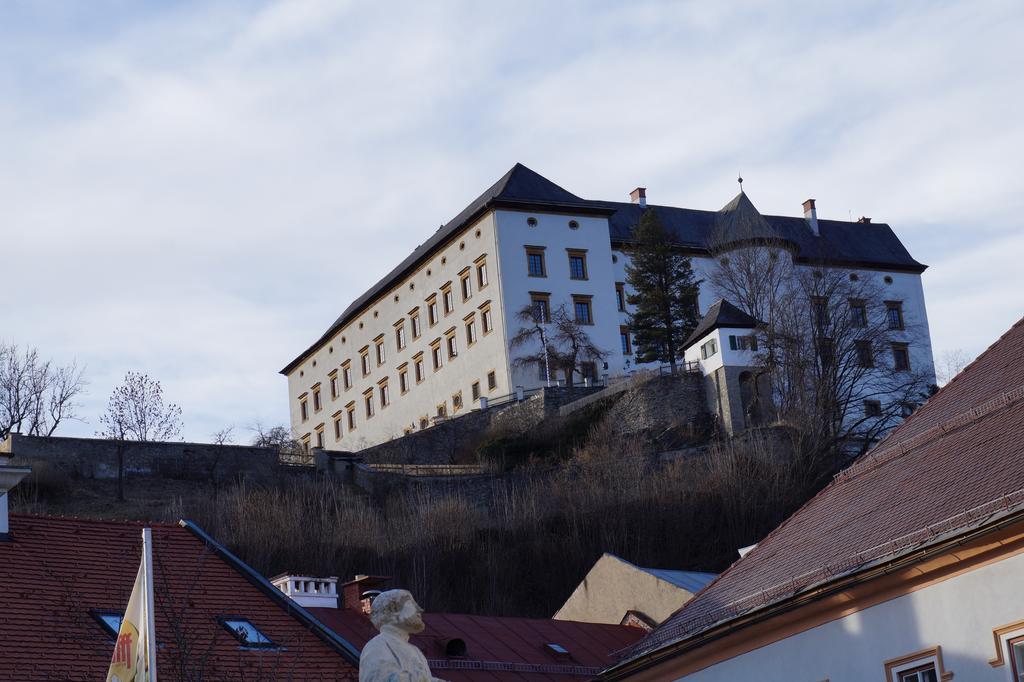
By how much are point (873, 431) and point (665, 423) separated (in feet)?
24.3

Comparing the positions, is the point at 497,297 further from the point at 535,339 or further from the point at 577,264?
the point at 577,264

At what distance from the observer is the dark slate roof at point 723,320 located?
58.1 metres

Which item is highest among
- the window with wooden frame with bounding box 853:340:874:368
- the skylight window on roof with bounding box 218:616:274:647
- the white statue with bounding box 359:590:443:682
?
the window with wooden frame with bounding box 853:340:874:368

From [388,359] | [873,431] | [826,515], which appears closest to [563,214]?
[388,359]

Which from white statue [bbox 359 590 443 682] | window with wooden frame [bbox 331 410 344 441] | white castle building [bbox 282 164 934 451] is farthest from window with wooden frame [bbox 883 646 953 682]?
window with wooden frame [bbox 331 410 344 441]

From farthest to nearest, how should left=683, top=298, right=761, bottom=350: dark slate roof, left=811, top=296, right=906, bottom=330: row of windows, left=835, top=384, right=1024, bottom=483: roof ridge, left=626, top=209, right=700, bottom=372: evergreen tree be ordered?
1. left=626, top=209, right=700, bottom=372: evergreen tree
2. left=811, top=296, right=906, bottom=330: row of windows
3. left=683, top=298, right=761, bottom=350: dark slate roof
4. left=835, top=384, right=1024, bottom=483: roof ridge

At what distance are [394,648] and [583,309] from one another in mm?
58024

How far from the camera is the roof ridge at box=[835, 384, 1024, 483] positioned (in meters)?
17.5

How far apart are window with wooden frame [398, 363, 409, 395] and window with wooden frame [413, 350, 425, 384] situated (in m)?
0.72

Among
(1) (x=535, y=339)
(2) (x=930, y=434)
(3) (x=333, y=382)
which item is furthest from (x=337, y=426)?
(2) (x=930, y=434)

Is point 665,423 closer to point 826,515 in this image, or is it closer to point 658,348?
point 658,348

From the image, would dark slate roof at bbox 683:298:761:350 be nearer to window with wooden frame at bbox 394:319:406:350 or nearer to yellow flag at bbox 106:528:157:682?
window with wooden frame at bbox 394:319:406:350

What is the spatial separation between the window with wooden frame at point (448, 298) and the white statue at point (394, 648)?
61042 mm

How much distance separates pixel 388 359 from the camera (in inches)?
2923
